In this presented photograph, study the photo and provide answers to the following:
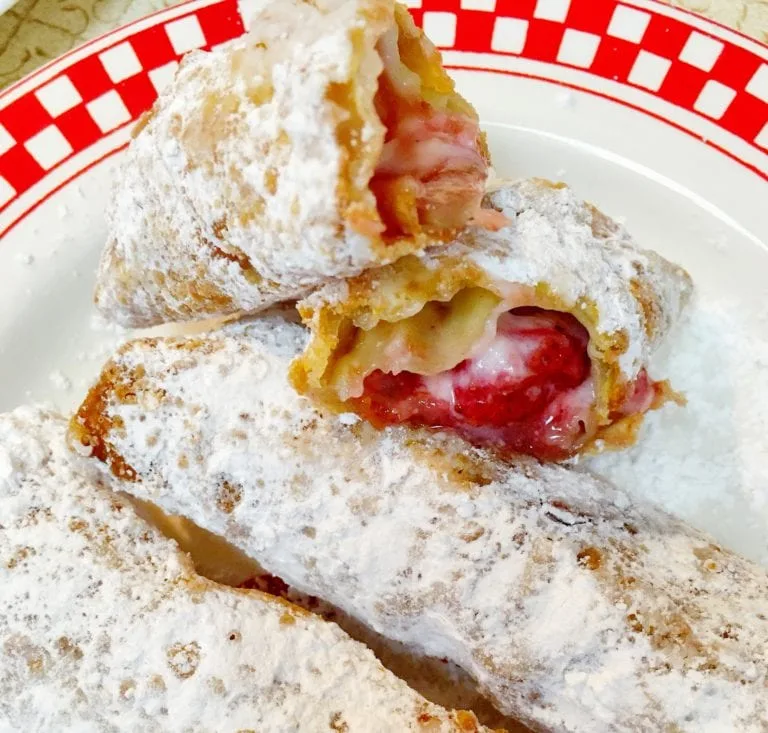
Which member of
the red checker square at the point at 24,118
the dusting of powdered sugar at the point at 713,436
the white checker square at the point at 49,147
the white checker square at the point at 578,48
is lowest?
the dusting of powdered sugar at the point at 713,436

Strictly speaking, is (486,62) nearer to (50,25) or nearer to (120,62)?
(120,62)

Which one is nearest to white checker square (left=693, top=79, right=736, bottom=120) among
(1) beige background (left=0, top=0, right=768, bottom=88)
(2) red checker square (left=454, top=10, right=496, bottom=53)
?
(2) red checker square (left=454, top=10, right=496, bottom=53)

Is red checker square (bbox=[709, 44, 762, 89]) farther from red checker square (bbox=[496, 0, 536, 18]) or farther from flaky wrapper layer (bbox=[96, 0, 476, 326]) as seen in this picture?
flaky wrapper layer (bbox=[96, 0, 476, 326])

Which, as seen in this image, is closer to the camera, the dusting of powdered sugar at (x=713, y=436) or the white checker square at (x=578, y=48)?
the dusting of powdered sugar at (x=713, y=436)

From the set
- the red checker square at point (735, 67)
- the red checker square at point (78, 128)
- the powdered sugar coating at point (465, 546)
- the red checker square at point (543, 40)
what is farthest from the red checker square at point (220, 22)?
the red checker square at point (735, 67)

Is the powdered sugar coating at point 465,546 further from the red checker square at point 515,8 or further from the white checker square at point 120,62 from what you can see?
the red checker square at point 515,8

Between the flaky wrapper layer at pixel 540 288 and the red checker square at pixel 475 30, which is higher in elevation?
the red checker square at pixel 475 30

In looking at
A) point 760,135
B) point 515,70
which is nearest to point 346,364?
point 515,70
